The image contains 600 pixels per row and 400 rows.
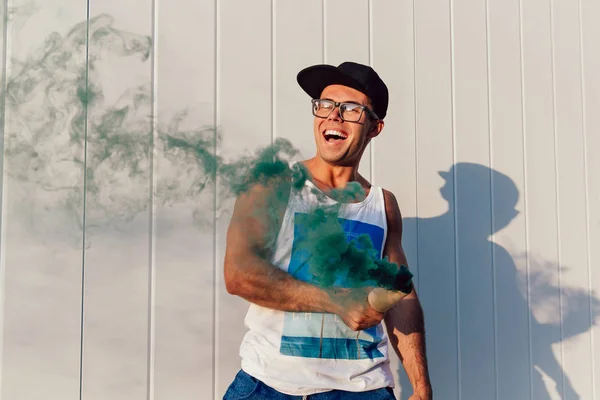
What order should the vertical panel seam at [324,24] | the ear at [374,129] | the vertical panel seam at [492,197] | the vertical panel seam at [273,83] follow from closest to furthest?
the ear at [374,129] → the vertical panel seam at [273,83] → the vertical panel seam at [324,24] → the vertical panel seam at [492,197]

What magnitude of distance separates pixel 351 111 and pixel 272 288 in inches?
21.1

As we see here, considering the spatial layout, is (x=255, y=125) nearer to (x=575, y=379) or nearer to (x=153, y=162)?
(x=153, y=162)

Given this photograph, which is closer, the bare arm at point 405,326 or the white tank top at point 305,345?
the white tank top at point 305,345

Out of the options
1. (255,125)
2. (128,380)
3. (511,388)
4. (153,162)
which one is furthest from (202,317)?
(511,388)

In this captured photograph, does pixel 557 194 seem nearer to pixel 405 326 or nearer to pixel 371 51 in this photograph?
pixel 371 51

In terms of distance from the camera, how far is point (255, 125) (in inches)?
77.8

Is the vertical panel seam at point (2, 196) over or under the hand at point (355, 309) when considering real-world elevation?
over

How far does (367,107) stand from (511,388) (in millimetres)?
1398

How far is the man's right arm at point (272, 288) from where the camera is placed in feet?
4.69

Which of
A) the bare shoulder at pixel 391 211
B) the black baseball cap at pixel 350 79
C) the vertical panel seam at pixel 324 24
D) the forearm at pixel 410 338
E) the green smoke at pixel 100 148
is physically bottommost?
the forearm at pixel 410 338

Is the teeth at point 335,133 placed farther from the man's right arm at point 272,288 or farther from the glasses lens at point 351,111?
the man's right arm at point 272,288

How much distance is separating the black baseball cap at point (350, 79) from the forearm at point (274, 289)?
548mm

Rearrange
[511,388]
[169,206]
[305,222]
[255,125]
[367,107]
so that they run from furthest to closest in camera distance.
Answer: [511,388] < [255,125] < [169,206] < [367,107] < [305,222]

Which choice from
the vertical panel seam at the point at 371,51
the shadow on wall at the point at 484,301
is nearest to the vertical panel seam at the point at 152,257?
the vertical panel seam at the point at 371,51
